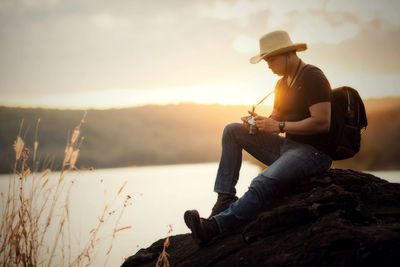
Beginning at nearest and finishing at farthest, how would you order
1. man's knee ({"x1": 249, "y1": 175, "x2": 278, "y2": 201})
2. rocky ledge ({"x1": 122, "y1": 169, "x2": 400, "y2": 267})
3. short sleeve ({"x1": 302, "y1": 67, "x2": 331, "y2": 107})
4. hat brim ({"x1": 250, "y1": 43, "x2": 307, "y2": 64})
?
rocky ledge ({"x1": 122, "y1": 169, "x2": 400, "y2": 267}) → short sleeve ({"x1": 302, "y1": 67, "x2": 331, "y2": 107}) → man's knee ({"x1": 249, "y1": 175, "x2": 278, "y2": 201}) → hat brim ({"x1": 250, "y1": 43, "x2": 307, "y2": 64})

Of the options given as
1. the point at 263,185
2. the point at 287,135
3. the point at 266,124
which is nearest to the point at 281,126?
the point at 266,124

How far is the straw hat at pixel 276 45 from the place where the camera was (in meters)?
3.32

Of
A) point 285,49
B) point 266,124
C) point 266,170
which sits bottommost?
point 266,170

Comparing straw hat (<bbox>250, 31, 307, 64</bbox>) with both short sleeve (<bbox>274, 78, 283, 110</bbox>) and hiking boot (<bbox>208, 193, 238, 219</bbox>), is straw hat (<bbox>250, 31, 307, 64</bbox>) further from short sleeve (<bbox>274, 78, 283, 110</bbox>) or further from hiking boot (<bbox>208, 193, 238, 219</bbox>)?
hiking boot (<bbox>208, 193, 238, 219</bbox>)

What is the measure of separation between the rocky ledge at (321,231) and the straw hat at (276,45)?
1.32 metres

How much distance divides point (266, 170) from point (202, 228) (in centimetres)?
81

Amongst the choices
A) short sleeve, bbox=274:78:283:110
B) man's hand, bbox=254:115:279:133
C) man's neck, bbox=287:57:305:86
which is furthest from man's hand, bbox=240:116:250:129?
man's neck, bbox=287:57:305:86

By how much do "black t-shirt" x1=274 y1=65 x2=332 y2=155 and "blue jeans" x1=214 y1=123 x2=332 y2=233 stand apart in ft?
0.28

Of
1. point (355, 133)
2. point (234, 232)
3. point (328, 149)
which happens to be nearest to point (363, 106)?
point (355, 133)

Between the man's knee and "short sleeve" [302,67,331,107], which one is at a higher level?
"short sleeve" [302,67,331,107]

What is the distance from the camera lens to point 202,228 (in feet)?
10.8

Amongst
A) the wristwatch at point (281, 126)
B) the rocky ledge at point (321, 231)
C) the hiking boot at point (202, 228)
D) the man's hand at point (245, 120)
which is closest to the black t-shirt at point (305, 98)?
the wristwatch at point (281, 126)

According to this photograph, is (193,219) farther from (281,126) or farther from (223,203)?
(281,126)

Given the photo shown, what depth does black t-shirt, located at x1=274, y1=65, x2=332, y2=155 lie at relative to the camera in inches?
120
